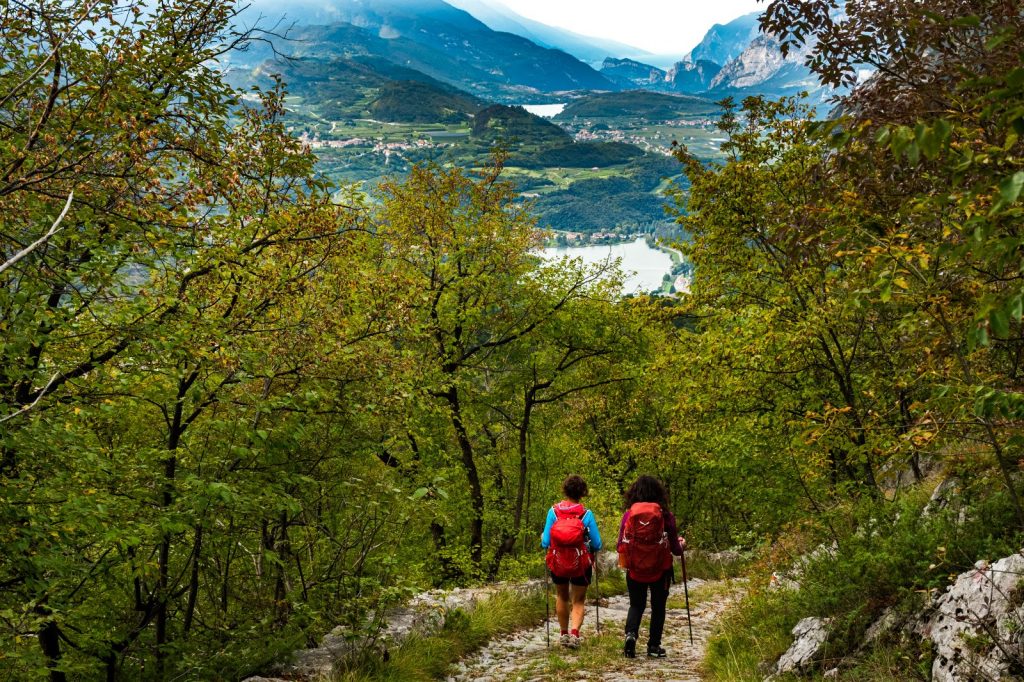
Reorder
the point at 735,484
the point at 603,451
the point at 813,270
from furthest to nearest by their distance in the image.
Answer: the point at 603,451 → the point at 735,484 → the point at 813,270

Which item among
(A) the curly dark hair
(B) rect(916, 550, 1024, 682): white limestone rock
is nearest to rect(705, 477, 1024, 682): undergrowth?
(B) rect(916, 550, 1024, 682): white limestone rock

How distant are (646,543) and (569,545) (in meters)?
1.14

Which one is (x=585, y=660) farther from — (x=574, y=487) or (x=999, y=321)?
(x=999, y=321)

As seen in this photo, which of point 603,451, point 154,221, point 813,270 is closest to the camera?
point 154,221

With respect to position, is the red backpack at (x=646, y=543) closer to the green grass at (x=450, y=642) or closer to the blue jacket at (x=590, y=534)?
the blue jacket at (x=590, y=534)

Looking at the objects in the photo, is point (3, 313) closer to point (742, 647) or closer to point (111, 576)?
point (111, 576)

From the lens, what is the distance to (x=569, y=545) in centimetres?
905

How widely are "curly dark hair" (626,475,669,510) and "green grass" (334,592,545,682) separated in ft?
9.61

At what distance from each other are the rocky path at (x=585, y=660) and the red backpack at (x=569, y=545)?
106 centimetres

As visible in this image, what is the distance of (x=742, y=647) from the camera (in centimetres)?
734

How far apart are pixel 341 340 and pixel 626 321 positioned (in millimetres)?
12562

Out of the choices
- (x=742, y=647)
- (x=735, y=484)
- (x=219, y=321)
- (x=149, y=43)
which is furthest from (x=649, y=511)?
(x=735, y=484)

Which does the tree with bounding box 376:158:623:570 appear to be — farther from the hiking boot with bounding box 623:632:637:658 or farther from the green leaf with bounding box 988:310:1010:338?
the green leaf with bounding box 988:310:1010:338

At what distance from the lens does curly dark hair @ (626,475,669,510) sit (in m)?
8.67
